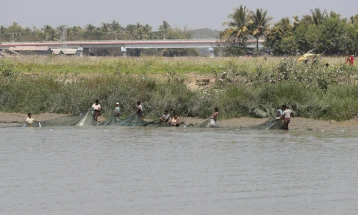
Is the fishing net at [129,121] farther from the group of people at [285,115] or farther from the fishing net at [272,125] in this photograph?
the group of people at [285,115]

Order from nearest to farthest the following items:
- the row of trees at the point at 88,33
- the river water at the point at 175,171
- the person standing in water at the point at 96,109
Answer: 1. the river water at the point at 175,171
2. the person standing in water at the point at 96,109
3. the row of trees at the point at 88,33

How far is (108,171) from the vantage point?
2227 centimetres

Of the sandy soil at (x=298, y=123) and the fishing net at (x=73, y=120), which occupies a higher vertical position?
the fishing net at (x=73, y=120)

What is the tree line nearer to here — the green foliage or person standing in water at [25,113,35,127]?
the green foliage

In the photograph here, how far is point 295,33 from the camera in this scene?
7825cm

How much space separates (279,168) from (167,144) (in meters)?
6.67

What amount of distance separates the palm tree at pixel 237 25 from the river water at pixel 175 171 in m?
45.1

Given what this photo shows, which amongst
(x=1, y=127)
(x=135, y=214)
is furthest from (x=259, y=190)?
(x=1, y=127)

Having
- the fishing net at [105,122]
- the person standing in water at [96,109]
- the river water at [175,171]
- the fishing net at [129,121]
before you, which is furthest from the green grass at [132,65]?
the river water at [175,171]

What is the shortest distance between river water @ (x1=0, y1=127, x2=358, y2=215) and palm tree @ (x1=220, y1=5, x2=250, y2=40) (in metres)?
45.1

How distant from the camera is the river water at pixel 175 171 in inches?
680

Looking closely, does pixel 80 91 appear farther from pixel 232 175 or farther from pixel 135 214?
pixel 135 214

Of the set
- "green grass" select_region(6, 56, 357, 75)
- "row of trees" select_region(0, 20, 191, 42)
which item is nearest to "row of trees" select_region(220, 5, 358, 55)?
"green grass" select_region(6, 56, 357, 75)

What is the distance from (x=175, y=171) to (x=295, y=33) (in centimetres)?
5800
